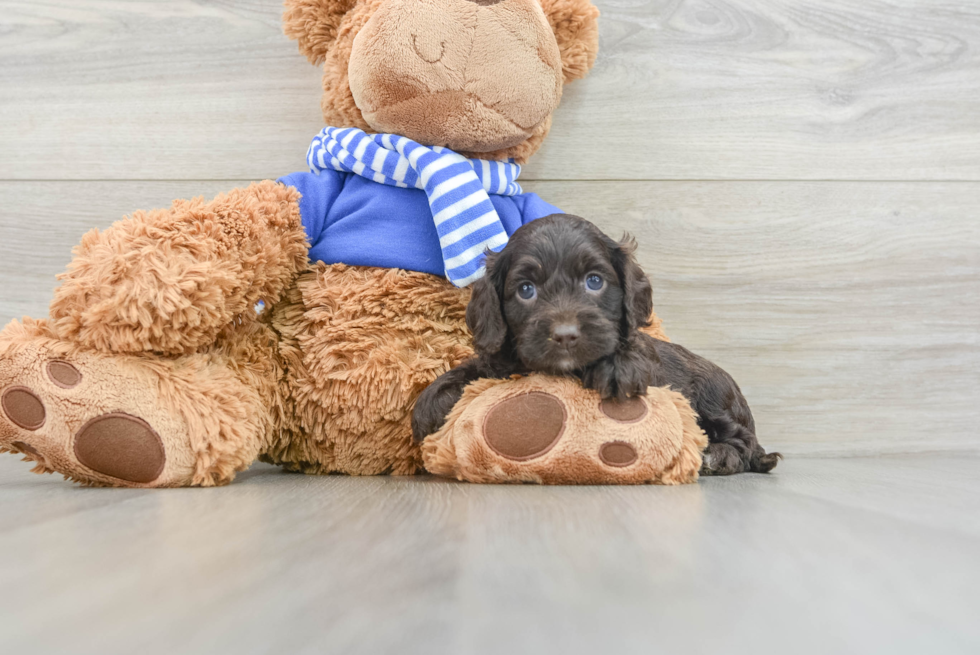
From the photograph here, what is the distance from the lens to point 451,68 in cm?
127

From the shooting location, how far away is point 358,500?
922mm

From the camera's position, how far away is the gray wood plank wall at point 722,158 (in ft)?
5.64

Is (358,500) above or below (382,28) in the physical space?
below

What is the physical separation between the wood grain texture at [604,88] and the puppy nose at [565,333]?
0.78 m

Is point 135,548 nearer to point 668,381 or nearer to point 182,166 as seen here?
point 668,381

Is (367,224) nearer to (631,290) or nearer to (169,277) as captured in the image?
(169,277)

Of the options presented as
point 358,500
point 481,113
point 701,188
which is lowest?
point 358,500

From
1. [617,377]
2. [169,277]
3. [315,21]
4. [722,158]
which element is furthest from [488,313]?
[722,158]

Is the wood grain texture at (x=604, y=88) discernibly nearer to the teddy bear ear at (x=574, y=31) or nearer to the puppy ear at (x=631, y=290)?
the teddy bear ear at (x=574, y=31)

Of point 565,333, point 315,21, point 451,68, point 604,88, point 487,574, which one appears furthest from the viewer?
point 604,88

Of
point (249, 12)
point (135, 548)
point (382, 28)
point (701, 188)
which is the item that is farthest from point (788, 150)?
point (135, 548)

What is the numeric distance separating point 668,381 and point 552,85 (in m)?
0.61

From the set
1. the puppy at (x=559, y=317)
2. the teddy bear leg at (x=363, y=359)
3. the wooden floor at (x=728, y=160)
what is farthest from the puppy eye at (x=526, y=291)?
the wooden floor at (x=728, y=160)

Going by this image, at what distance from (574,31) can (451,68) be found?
14.0 inches
